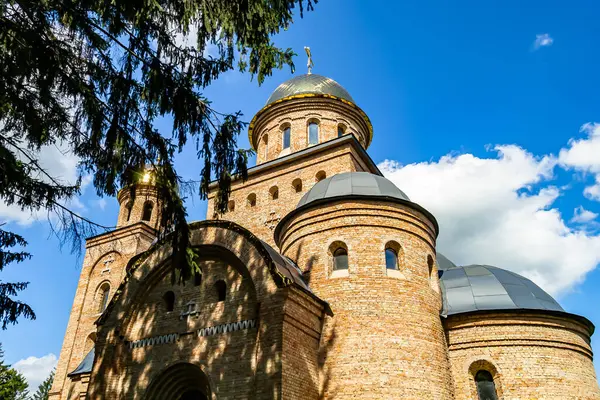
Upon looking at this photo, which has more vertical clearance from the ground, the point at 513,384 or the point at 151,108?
the point at 151,108

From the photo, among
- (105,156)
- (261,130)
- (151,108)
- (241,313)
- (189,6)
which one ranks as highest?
(261,130)

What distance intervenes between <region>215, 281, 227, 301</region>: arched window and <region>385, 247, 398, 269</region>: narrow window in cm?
340

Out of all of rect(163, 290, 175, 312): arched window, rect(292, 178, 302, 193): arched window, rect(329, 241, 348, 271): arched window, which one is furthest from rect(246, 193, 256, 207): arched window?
rect(163, 290, 175, 312): arched window

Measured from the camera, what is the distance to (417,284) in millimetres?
10305

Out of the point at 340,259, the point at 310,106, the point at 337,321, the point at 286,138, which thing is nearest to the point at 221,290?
the point at 337,321

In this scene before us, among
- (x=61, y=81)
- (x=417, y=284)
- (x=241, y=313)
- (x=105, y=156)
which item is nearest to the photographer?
(x=61, y=81)

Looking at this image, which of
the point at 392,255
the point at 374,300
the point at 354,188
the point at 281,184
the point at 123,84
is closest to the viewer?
the point at 123,84

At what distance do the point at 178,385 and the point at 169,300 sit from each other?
1.73 metres

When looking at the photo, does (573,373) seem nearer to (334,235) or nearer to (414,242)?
(414,242)

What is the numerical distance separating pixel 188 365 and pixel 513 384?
6.44 m

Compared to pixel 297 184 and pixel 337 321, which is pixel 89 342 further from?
pixel 337 321

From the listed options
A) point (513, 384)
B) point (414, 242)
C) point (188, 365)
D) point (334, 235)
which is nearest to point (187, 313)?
point (188, 365)

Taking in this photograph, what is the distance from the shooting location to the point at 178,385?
9430mm

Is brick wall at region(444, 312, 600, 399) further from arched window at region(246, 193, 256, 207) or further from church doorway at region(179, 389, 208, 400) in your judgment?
arched window at region(246, 193, 256, 207)
